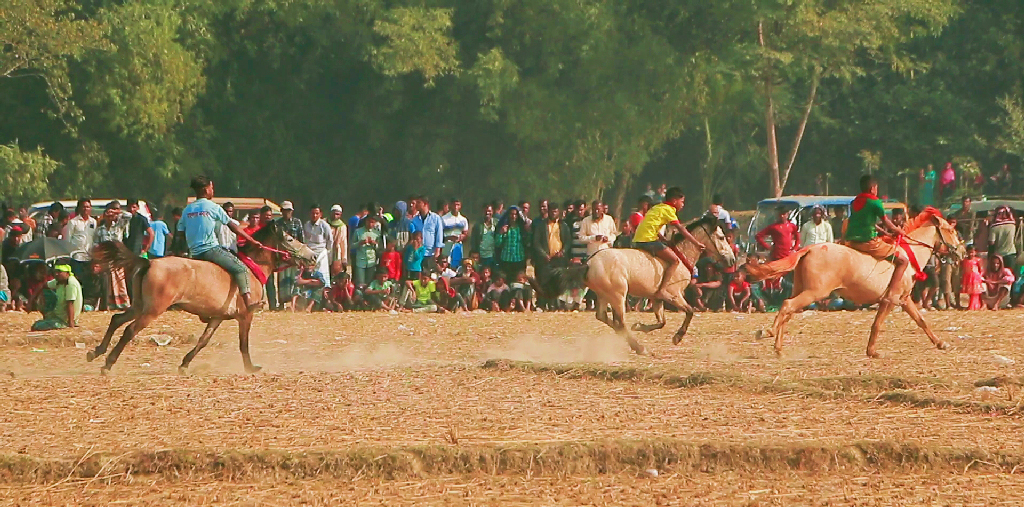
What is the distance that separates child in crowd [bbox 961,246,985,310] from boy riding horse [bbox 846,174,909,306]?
26.8ft

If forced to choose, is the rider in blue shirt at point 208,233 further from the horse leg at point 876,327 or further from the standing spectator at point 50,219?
the standing spectator at point 50,219

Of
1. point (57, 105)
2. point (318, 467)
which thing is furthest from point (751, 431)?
point (57, 105)

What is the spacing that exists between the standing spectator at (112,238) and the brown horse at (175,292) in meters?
7.68

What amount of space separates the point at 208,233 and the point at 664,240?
5274 millimetres

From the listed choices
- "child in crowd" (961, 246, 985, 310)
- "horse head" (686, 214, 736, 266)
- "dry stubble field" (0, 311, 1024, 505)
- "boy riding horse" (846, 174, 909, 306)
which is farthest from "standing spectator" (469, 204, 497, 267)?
"boy riding horse" (846, 174, 909, 306)

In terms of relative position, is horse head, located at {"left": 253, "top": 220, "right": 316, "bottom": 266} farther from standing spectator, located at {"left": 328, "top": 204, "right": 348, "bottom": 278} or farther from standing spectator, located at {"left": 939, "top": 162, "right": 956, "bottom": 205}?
standing spectator, located at {"left": 939, "top": 162, "right": 956, "bottom": 205}

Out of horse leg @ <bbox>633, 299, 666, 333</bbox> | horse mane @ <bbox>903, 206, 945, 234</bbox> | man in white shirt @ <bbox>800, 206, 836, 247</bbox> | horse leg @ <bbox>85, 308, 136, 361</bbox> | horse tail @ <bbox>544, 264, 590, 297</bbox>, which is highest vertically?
horse mane @ <bbox>903, 206, 945, 234</bbox>

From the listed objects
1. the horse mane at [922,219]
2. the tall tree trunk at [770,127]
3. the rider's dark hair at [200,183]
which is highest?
the tall tree trunk at [770,127]

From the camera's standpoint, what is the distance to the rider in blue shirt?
601 inches

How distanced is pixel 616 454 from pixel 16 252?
1549 centimetres

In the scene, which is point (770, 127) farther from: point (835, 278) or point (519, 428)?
point (519, 428)

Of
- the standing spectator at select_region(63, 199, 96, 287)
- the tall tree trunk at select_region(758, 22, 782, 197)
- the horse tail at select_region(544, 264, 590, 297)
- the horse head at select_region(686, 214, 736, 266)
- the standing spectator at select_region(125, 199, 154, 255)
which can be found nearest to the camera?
the horse tail at select_region(544, 264, 590, 297)

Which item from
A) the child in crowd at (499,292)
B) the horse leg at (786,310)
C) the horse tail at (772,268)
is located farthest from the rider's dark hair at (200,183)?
the child in crowd at (499,292)

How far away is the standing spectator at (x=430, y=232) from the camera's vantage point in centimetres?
2534
